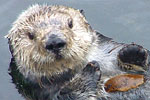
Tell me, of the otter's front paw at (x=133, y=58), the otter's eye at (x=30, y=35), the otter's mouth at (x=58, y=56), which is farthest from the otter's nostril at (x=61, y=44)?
the otter's front paw at (x=133, y=58)

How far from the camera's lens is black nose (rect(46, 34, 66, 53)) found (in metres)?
4.95

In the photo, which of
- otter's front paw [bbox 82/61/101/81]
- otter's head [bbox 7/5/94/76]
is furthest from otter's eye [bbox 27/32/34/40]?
otter's front paw [bbox 82/61/101/81]

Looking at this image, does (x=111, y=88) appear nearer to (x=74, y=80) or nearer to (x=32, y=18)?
(x=74, y=80)

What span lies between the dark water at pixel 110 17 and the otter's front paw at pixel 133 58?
1.49 meters

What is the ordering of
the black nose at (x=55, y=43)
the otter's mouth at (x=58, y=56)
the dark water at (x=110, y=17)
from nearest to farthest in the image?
the black nose at (x=55, y=43), the otter's mouth at (x=58, y=56), the dark water at (x=110, y=17)

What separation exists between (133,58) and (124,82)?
13.9 inches

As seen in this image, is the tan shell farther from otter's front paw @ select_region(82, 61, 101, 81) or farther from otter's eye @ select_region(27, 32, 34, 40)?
otter's eye @ select_region(27, 32, 34, 40)

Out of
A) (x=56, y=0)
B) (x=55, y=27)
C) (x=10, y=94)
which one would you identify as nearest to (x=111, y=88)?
(x=55, y=27)

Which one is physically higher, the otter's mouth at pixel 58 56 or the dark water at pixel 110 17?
the dark water at pixel 110 17

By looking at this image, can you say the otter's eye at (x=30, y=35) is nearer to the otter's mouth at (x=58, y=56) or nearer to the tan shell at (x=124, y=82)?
the otter's mouth at (x=58, y=56)

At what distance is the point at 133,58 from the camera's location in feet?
19.1

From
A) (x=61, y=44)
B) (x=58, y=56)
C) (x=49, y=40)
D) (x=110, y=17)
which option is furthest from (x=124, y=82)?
(x=110, y=17)

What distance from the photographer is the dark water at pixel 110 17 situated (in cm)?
746

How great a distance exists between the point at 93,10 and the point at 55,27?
8.64ft
